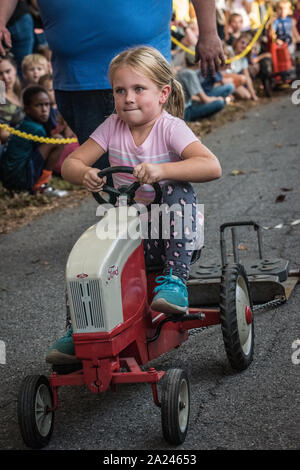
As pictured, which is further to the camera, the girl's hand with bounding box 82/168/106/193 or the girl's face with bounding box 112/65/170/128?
the girl's face with bounding box 112/65/170/128

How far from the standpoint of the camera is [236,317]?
10.3 feet

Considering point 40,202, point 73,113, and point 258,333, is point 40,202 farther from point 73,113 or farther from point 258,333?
point 258,333

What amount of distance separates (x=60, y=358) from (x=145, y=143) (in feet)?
3.12

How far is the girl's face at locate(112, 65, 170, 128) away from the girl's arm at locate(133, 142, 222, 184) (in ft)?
0.80

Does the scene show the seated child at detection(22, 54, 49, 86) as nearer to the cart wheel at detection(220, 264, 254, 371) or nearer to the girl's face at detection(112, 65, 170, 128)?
the girl's face at detection(112, 65, 170, 128)

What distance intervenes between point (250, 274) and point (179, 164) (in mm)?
1224

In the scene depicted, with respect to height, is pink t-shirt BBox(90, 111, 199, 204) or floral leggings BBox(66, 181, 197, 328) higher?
pink t-shirt BBox(90, 111, 199, 204)

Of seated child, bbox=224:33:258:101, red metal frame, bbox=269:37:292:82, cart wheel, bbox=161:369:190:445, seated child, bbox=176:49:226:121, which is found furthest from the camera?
red metal frame, bbox=269:37:292:82

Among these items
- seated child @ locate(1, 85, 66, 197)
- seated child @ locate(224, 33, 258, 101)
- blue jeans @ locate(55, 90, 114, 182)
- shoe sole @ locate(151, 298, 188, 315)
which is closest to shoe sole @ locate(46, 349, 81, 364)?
shoe sole @ locate(151, 298, 188, 315)

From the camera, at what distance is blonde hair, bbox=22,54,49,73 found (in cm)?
834

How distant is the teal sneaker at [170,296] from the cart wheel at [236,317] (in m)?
0.17

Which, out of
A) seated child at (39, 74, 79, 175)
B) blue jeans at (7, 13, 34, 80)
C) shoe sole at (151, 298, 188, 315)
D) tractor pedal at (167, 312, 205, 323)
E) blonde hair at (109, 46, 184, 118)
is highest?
blue jeans at (7, 13, 34, 80)

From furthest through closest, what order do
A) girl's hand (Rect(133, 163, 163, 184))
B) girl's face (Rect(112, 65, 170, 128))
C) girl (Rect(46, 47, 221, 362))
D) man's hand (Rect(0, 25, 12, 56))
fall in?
man's hand (Rect(0, 25, 12, 56))
girl's face (Rect(112, 65, 170, 128))
girl (Rect(46, 47, 221, 362))
girl's hand (Rect(133, 163, 163, 184))

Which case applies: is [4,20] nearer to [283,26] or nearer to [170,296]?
[170,296]
